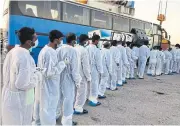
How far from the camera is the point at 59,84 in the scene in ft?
13.6

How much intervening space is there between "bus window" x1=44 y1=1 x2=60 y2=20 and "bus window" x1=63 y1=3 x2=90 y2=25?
338 millimetres

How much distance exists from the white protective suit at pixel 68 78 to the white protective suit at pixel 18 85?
120 cm

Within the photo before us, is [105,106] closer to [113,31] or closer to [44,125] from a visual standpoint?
[44,125]

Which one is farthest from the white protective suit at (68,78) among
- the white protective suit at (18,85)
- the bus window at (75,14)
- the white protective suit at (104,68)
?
the bus window at (75,14)

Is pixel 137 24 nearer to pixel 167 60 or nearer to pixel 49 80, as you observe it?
pixel 167 60

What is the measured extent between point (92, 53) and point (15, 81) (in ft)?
10.1

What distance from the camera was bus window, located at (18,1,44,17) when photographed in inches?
299

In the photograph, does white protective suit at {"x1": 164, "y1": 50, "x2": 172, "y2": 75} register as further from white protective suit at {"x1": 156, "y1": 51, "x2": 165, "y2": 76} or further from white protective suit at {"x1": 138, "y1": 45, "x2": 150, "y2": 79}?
white protective suit at {"x1": 138, "y1": 45, "x2": 150, "y2": 79}

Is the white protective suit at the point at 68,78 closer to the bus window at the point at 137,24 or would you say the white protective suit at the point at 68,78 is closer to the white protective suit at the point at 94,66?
the white protective suit at the point at 94,66

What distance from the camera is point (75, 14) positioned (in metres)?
9.59

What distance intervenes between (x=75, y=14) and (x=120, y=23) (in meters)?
3.77

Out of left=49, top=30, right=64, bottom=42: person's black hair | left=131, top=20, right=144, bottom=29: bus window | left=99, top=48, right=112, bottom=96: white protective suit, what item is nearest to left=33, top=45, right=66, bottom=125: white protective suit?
left=49, top=30, right=64, bottom=42: person's black hair

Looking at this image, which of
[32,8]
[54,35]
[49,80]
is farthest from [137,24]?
[49,80]

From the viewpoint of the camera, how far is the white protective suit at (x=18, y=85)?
2.79m
